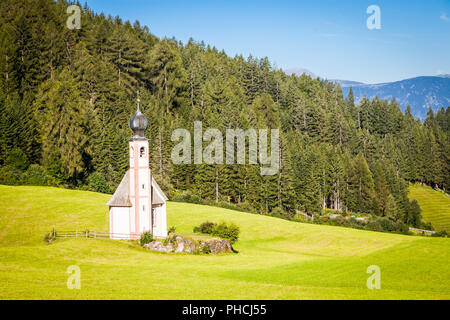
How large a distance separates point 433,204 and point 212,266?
3923 inches

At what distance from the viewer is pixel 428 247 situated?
34.4 metres

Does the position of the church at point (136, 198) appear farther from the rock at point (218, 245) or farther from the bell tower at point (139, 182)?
the rock at point (218, 245)

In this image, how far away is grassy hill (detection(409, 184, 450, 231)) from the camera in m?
102

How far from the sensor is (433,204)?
382 feet

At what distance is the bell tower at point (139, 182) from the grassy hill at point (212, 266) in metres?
2.74

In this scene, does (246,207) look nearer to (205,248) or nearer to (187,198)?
(187,198)

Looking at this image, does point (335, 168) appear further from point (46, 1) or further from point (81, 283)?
point (81, 283)

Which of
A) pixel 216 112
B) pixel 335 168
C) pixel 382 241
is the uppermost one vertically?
pixel 216 112

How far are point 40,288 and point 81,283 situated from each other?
2.32 m

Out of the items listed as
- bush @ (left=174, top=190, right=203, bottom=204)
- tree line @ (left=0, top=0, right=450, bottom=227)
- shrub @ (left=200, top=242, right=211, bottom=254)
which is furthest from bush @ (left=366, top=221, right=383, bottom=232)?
shrub @ (left=200, top=242, right=211, bottom=254)

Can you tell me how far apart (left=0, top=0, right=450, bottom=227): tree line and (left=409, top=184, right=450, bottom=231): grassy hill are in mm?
4676

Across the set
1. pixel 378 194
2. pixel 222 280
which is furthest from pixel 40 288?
pixel 378 194
